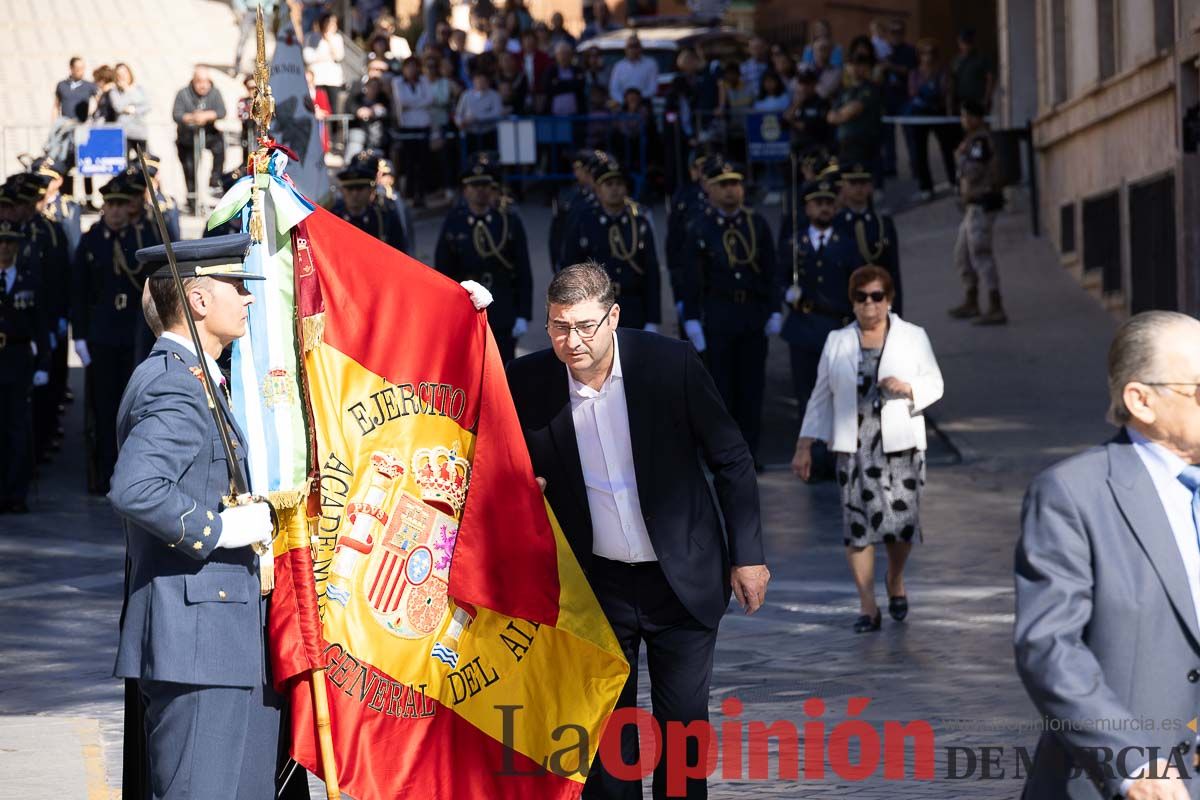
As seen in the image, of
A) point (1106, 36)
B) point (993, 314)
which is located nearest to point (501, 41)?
point (1106, 36)

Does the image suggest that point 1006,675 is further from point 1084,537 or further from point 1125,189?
point 1125,189

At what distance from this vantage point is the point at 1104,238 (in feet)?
70.8

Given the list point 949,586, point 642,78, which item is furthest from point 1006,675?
point 642,78

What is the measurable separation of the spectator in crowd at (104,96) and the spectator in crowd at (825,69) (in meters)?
9.16

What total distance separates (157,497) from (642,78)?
76.2 feet

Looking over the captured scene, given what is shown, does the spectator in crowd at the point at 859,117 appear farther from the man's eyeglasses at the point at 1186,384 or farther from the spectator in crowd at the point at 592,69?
the man's eyeglasses at the point at 1186,384

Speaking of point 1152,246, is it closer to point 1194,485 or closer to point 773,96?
point 773,96

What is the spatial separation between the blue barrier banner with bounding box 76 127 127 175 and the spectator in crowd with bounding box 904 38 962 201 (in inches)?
407

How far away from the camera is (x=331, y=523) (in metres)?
6.15

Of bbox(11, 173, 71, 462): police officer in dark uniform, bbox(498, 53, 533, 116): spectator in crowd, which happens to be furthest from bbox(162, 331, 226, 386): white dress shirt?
bbox(498, 53, 533, 116): spectator in crowd

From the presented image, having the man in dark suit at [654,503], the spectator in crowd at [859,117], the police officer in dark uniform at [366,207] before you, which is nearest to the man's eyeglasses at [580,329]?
the man in dark suit at [654,503]

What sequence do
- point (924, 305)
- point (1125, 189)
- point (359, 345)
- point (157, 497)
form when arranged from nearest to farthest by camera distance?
point (157, 497) < point (359, 345) < point (1125, 189) < point (924, 305)

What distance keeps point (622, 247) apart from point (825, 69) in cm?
1164

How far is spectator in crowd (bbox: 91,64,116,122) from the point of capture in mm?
25013
